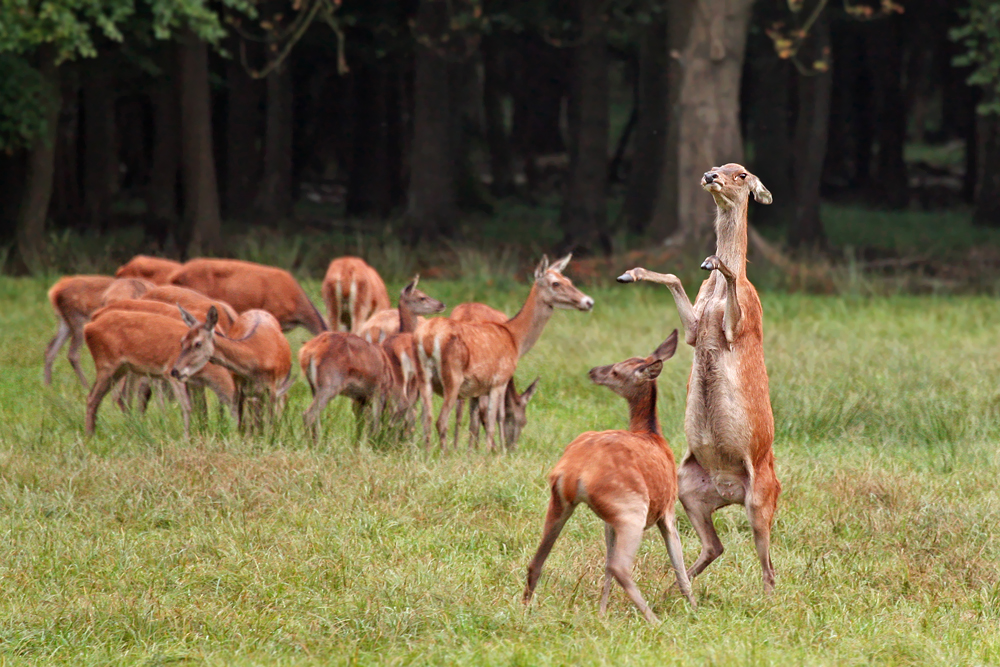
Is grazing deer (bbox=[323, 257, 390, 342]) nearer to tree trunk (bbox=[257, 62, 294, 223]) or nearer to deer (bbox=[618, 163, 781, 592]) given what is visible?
deer (bbox=[618, 163, 781, 592])

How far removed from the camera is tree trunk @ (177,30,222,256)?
1867 centimetres

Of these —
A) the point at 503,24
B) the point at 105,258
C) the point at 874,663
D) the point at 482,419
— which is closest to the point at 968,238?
the point at 503,24

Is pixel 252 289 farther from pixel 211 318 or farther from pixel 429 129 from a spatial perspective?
pixel 429 129

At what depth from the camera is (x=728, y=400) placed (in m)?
5.54

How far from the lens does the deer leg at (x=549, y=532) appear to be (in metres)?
5.11

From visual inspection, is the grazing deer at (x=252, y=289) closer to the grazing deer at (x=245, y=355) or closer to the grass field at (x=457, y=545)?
the grass field at (x=457, y=545)

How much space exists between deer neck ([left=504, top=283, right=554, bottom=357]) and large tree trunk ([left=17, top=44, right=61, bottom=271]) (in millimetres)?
10542

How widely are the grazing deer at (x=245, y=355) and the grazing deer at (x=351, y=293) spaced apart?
275 centimetres

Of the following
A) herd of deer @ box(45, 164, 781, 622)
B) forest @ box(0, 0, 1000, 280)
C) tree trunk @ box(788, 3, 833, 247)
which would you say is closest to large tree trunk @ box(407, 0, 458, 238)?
forest @ box(0, 0, 1000, 280)

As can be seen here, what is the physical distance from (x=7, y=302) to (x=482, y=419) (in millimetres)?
7101

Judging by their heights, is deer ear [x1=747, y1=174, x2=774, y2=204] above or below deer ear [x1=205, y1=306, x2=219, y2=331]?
above

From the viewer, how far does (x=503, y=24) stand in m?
23.6

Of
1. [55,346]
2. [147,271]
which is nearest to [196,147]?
[147,271]

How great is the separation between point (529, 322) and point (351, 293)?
3.34 metres
